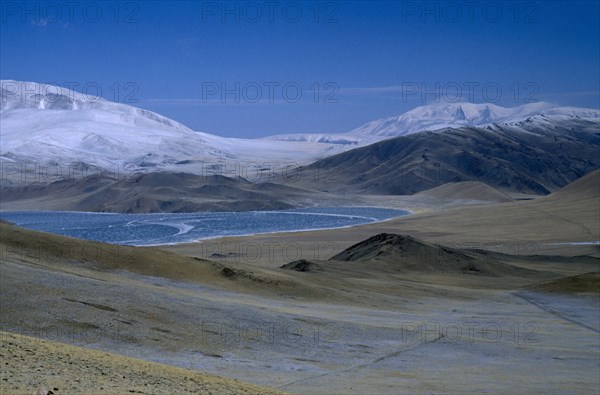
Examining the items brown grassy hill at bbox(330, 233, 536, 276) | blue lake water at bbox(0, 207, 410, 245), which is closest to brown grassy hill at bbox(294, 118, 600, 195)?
blue lake water at bbox(0, 207, 410, 245)

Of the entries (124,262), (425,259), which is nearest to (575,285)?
(425,259)

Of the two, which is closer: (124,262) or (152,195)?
(124,262)

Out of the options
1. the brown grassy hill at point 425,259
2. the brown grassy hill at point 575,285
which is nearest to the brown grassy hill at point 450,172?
the brown grassy hill at point 425,259

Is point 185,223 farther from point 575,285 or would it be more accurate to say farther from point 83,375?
point 83,375

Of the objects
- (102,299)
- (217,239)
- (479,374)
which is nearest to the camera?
(479,374)

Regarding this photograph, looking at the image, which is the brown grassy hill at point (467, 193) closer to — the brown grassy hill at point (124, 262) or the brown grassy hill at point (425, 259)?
the brown grassy hill at point (425, 259)

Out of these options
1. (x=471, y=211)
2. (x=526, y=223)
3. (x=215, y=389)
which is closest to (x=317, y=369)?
(x=215, y=389)

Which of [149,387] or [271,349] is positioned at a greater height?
[149,387]

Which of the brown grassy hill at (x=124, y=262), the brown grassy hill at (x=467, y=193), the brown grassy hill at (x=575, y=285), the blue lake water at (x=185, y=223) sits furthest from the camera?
the brown grassy hill at (x=467, y=193)

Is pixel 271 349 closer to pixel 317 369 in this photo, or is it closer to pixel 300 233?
pixel 317 369
